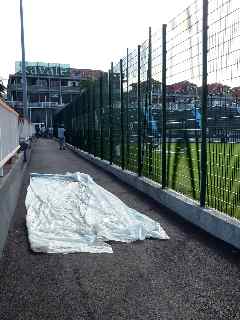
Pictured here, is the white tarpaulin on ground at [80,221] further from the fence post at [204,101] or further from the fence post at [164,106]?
the fence post at [164,106]

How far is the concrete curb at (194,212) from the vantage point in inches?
215

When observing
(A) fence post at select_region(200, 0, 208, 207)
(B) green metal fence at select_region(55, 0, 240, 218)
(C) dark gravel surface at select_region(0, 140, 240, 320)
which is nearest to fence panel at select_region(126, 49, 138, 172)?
(B) green metal fence at select_region(55, 0, 240, 218)

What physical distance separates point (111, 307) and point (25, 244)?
227 centimetres

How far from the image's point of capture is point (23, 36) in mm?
34312

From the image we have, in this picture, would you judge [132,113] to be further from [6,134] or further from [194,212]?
[194,212]

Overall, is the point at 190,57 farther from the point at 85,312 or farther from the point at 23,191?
the point at 23,191

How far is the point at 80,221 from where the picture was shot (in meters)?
6.79

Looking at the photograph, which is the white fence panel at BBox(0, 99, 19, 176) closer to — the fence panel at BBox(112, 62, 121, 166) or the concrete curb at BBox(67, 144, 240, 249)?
the concrete curb at BBox(67, 144, 240, 249)

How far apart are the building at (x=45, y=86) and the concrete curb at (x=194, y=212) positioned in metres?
87.0

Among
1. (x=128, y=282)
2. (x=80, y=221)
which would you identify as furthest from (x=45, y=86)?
(x=128, y=282)

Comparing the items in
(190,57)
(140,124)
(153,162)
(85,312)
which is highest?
(190,57)

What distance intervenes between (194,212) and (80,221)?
5.53 ft

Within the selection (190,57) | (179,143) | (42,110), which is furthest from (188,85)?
(42,110)

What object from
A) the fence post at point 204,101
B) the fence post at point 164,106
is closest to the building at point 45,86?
the fence post at point 164,106
